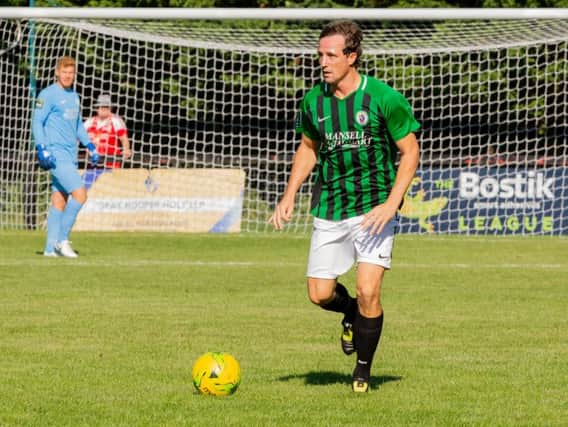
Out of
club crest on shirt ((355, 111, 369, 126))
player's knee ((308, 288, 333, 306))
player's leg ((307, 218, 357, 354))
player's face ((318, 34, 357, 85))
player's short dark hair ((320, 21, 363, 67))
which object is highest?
player's short dark hair ((320, 21, 363, 67))

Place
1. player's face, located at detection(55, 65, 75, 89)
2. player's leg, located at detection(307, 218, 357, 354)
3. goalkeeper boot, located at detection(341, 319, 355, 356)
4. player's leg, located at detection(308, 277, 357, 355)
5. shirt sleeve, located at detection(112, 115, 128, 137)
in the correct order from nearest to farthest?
1. player's leg, located at detection(307, 218, 357, 354)
2. player's leg, located at detection(308, 277, 357, 355)
3. goalkeeper boot, located at detection(341, 319, 355, 356)
4. player's face, located at detection(55, 65, 75, 89)
5. shirt sleeve, located at detection(112, 115, 128, 137)

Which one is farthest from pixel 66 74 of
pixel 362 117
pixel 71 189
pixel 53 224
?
pixel 362 117

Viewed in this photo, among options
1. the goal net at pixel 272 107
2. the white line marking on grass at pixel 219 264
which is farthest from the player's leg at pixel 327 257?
the goal net at pixel 272 107

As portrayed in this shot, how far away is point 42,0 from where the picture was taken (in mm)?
22359

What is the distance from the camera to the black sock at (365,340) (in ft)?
22.8

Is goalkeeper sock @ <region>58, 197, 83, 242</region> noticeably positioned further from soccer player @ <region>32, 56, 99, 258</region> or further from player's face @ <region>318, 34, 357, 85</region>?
player's face @ <region>318, 34, 357, 85</region>

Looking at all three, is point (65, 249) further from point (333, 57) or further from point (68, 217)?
point (333, 57)

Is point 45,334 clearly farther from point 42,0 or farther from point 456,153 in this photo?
point 456,153

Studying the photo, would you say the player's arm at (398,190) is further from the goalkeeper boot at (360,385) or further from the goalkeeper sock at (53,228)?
the goalkeeper sock at (53,228)

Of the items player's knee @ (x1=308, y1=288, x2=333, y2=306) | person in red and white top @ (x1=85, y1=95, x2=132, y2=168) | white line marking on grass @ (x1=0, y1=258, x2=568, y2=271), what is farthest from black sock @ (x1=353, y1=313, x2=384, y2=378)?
person in red and white top @ (x1=85, y1=95, x2=132, y2=168)

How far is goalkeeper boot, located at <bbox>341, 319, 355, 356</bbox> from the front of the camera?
25.1 ft

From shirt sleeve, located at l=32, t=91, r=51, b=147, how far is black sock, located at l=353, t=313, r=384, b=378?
903 centimetres

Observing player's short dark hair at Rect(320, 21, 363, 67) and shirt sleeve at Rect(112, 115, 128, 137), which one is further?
shirt sleeve at Rect(112, 115, 128, 137)

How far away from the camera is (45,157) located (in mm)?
15352
